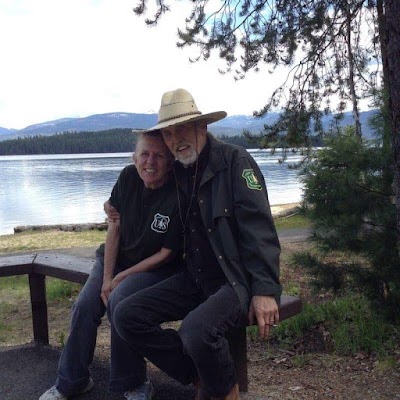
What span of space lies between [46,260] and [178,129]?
1490mm

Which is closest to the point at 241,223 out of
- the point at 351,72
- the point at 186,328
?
the point at 186,328

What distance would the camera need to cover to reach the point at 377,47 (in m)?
6.31

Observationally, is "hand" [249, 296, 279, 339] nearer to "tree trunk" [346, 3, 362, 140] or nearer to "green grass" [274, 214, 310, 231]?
"tree trunk" [346, 3, 362, 140]

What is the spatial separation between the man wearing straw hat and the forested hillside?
256 feet

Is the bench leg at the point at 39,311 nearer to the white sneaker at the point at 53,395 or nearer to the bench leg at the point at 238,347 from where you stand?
the white sneaker at the point at 53,395

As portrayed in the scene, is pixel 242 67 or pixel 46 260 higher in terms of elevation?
pixel 242 67

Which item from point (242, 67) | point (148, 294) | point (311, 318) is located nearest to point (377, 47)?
point (242, 67)

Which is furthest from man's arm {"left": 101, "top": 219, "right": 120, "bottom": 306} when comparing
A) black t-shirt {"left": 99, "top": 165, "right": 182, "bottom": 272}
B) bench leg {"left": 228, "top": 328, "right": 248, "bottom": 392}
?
bench leg {"left": 228, "top": 328, "right": 248, "bottom": 392}

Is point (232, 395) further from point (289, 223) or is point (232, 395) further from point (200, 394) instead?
point (289, 223)

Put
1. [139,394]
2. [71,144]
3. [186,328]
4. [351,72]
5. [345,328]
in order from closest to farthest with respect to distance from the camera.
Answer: [186,328] < [139,394] < [345,328] < [351,72] < [71,144]

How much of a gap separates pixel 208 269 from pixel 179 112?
75 cm

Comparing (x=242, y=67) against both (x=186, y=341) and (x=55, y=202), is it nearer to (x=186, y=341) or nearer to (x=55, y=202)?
(x=186, y=341)

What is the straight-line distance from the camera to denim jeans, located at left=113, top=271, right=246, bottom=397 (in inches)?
97.8

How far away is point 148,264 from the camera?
2.94 metres
